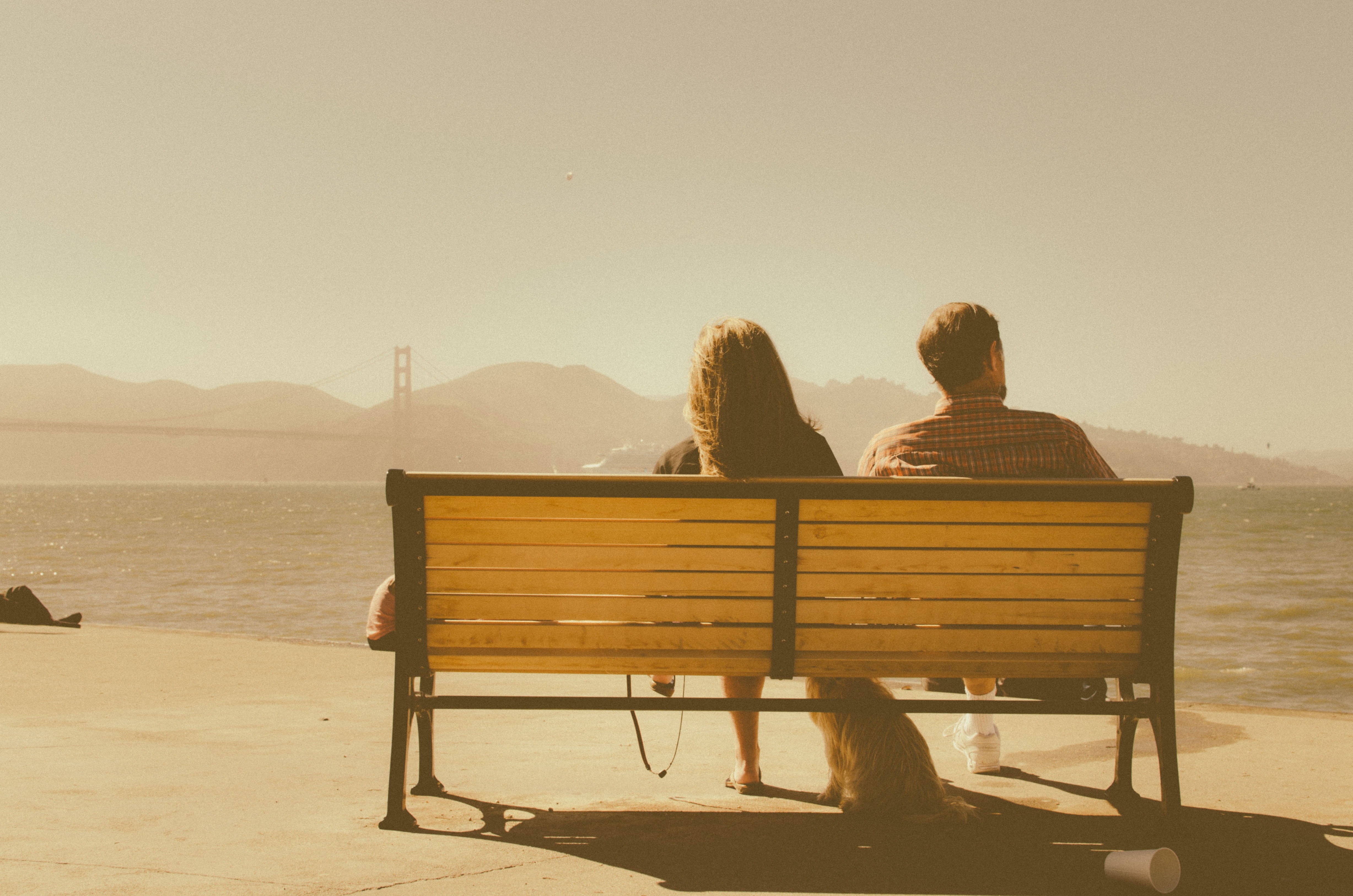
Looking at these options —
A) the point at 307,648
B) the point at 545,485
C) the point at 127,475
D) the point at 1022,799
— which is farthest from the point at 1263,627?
the point at 127,475

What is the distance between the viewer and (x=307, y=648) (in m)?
7.12

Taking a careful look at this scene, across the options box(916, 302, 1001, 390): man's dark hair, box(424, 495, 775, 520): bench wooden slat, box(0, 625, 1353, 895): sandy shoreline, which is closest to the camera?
box(0, 625, 1353, 895): sandy shoreline

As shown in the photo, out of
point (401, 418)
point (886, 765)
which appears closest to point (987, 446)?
point (886, 765)

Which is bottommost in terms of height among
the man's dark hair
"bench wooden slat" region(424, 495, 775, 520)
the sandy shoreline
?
the sandy shoreline

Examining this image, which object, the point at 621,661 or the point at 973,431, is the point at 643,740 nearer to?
the point at 621,661

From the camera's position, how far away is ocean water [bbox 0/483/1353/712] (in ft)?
42.4

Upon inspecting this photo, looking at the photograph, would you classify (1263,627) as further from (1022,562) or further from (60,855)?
(60,855)

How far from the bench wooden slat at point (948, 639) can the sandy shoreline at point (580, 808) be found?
439mm

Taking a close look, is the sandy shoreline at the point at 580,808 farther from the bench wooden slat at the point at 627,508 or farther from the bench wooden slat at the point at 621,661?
the bench wooden slat at the point at 627,508

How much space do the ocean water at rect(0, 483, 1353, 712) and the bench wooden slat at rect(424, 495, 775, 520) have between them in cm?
→ 852

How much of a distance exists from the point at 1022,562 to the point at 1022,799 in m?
0.82

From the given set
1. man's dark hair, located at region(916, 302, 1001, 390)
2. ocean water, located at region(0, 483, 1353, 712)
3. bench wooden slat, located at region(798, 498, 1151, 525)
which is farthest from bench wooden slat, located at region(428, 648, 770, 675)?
ocean water, located at region(0, 483, 1353, 712)

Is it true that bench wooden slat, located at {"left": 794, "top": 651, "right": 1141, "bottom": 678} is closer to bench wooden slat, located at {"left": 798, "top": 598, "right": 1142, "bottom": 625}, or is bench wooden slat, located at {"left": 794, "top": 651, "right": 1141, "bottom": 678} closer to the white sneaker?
bench wooden slat, located at {"left": 798, "top": 598, "right": 1142, "bottom": 625}

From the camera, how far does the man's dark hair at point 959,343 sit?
309 cm
